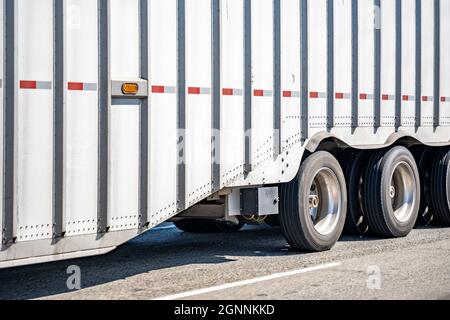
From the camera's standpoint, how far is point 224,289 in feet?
Result: 29.6

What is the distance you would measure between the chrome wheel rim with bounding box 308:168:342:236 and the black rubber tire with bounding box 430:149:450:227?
108 inches

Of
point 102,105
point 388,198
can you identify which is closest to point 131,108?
point 102,105

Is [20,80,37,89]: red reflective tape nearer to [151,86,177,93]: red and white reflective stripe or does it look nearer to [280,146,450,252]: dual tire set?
[151,86,177,93]: red and white reflective stripe

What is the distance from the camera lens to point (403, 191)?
13070mm

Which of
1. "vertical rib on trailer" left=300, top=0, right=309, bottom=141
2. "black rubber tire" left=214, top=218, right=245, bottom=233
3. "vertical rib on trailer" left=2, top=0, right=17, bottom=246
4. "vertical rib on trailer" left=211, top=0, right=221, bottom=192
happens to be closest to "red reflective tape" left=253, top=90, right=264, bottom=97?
"vertical rib on trailer" left=211, top=0, right=221, bottom=192

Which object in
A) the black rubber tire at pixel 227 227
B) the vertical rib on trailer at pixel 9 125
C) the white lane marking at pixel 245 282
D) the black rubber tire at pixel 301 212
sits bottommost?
the white lane marking at pixel 245 282

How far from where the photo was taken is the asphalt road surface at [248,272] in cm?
887

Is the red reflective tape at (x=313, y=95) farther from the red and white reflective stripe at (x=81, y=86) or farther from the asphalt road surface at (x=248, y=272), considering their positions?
the red and white reflective stripe at (x=81, y=86)

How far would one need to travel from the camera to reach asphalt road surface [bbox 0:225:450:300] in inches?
349

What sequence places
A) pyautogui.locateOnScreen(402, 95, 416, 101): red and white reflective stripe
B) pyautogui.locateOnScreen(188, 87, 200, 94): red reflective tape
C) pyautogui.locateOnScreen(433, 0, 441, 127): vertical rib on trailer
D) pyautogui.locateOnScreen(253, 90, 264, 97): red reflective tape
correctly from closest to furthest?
pyautogui.locateOnScreen(188, 87, 200, 94): red reflective tape
pyautogui.locateOnScreen(253, 90, 264, 97): red reflective tape
pyautogui.locateOnScreen(402, 95, 416, 101): red and white reflective stripe
pyautogui.locateOnScreen(433, 0, 441, 127): vertical rib on trailer

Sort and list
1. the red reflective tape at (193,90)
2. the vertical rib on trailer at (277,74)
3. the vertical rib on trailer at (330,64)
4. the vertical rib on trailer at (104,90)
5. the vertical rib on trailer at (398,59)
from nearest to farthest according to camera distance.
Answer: the vertical rib on trailer at (104,90) < the red reflective tape at (193,90) < the vertical rib on trailer at (277,74) < the vertical rib on trailer at (330,64) < the vertical rib on trailer at (398,59)

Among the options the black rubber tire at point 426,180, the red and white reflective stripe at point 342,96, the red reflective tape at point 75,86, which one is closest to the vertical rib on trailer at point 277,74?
the red and white reflective stripe at point 342,96

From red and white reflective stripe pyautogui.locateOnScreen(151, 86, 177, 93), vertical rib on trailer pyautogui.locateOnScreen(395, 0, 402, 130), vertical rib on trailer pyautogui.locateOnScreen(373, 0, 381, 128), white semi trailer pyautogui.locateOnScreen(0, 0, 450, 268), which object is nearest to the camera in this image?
white semi trailer pyautogui.locateOnScreen(0, 0, 450, 268)

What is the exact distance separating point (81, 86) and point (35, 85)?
0.46 meters
